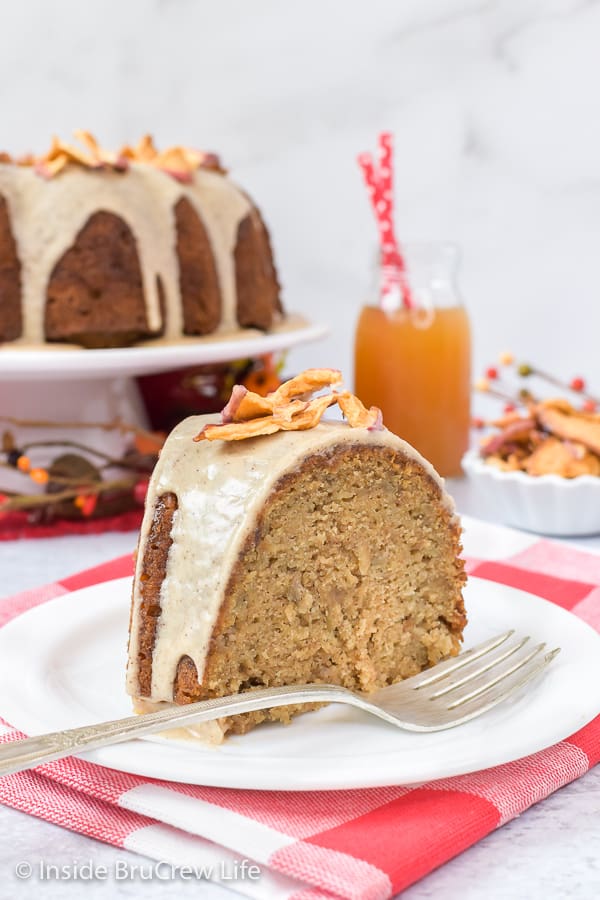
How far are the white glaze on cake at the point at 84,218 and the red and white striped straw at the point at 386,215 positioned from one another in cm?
40

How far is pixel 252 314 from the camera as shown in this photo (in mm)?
2307

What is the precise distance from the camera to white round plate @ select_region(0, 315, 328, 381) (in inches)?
76.8

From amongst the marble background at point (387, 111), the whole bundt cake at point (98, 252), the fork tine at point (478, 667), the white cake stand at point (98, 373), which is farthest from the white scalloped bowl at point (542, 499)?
the marble background at point (387, 111)

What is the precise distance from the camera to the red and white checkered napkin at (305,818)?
36.9 inches

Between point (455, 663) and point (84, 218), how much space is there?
1159mm

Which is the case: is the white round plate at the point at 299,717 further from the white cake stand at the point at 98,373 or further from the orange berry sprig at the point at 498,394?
the orange berry sprig at the point at 498,394

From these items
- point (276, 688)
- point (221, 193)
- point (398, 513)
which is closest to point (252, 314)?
point (221, 193)

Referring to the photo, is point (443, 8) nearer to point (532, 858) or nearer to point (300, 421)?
point (300, 421)

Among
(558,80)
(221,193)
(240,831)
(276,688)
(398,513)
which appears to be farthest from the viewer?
(558,80)

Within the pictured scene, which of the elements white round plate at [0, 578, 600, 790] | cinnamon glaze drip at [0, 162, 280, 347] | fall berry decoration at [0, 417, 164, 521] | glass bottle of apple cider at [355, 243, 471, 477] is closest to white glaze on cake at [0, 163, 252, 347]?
cinnamon glaze drip at [0, 162, 280, 347]

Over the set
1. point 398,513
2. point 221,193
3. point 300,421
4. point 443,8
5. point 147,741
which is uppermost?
point 443,8

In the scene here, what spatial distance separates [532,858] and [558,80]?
2670mm

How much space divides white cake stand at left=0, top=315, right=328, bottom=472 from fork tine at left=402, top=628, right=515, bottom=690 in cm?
88

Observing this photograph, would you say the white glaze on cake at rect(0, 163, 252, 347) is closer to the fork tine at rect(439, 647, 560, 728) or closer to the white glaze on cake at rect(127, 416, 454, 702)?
the white glaze on cake at rect(127, 416, 454, 702)
